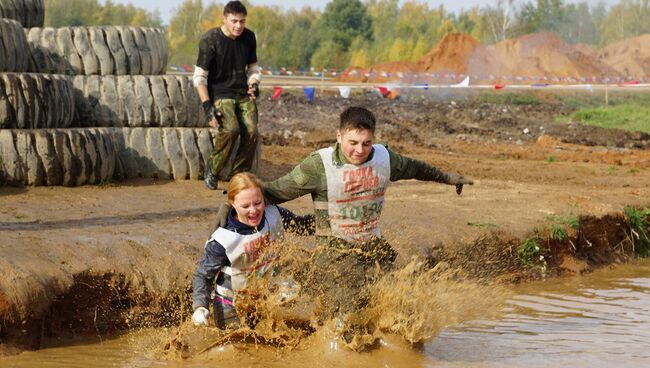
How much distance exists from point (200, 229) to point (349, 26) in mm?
70177

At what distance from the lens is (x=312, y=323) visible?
265 inches

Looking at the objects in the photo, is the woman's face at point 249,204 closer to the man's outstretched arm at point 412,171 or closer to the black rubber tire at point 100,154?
the man's outstretched arm at point 412,171

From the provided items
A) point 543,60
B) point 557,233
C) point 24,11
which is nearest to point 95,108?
point 24,11

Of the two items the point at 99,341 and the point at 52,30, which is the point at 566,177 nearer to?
the point at 52,30

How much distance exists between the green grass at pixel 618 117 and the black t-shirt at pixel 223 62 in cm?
1759

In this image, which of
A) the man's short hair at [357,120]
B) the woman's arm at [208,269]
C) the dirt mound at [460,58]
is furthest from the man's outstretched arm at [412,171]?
the dirt mound at [460,58]

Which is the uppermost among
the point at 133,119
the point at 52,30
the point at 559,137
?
the point at 52,30

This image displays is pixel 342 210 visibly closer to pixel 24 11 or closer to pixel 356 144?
pixel 356 144

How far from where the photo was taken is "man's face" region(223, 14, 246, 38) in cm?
1062

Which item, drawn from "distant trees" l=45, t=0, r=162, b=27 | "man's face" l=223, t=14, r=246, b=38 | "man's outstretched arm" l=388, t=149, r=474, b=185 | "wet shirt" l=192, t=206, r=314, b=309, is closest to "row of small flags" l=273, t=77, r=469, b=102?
"man's face" l=223, t=14, r=246, b=38

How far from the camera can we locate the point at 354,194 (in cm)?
657

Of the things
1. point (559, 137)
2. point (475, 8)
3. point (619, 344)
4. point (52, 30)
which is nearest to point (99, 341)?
point (619, 344)

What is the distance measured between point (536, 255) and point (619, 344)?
3066 mm

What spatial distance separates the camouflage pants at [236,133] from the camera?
1079 centimetres
